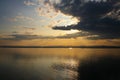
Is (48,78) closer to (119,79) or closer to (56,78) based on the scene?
(56,78)

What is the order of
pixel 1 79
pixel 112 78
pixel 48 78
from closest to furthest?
pixel 1 79 < pixel 48 78 < pixel 112 78

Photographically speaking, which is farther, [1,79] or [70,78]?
[70,78]

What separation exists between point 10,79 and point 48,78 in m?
7.79

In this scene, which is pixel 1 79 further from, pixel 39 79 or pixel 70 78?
pixel 70 78

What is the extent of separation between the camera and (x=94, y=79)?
43.2 meters

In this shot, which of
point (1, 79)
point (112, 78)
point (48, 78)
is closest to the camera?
point (1, 79)

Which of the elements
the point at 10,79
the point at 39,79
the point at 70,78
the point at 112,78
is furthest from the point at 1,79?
the point at 112,78

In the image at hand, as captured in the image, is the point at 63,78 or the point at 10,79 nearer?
the point at 10,79

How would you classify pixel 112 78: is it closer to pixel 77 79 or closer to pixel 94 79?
pixel 94 79

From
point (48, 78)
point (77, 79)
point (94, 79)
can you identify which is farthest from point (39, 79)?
point (94, 79)

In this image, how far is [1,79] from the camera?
38.7 m

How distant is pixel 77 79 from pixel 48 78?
241 inches

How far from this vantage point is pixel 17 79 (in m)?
39.6

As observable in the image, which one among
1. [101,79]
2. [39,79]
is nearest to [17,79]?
[39,79]
